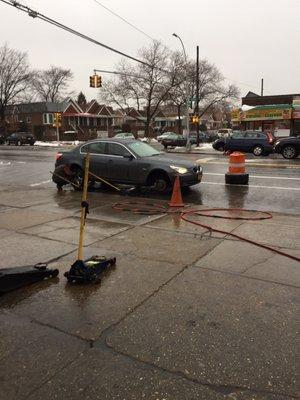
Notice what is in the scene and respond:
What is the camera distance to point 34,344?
353cm

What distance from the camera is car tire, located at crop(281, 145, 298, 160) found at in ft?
77.1

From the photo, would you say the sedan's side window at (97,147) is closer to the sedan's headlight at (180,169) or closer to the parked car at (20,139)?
the sedan's headlight at (180,169)

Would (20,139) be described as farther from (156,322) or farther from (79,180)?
(156,322)

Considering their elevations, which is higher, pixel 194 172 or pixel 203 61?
pixel 203 61

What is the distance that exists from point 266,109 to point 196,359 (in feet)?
133

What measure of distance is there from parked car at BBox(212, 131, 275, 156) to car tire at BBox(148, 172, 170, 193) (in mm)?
16899

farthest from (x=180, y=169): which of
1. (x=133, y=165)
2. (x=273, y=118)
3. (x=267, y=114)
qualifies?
(x=267, y=114)

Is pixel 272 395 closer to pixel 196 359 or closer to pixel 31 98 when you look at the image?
pixel 196 359

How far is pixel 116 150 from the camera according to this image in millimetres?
12000

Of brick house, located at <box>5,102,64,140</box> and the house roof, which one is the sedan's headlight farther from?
the house roof

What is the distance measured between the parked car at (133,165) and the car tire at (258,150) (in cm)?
1612

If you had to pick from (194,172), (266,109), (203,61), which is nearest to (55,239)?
(194,172)

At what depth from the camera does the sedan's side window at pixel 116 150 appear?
11.9m

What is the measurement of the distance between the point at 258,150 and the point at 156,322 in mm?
24469
